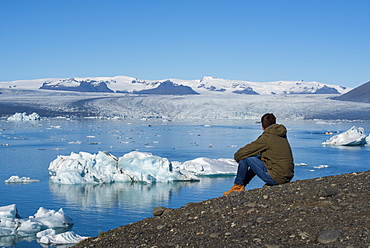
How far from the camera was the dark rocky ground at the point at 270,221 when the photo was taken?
8.09ft

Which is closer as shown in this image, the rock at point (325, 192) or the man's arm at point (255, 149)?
the rock at point (325, 192)

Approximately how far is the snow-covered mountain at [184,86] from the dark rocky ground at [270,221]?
77262mm

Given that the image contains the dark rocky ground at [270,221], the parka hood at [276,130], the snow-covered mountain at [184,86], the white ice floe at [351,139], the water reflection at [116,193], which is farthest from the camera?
the snow-covered mountain at [184,86]

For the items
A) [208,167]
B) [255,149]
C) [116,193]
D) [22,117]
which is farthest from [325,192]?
[22,117]

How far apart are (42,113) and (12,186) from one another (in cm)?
2274

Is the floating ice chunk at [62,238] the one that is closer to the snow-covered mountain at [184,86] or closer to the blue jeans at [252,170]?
the blue jeans at [252,170]

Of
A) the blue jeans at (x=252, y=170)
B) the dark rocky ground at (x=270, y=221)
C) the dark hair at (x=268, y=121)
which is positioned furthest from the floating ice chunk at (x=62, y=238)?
the dark hair at (x=268, y=121)

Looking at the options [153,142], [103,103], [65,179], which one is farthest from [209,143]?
[103,103]

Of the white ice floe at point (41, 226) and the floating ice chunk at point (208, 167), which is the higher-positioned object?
the floating ice chunk at point (208, 167)

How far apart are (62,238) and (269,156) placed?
2517 millimetres

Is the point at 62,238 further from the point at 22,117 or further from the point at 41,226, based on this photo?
the point at 22,117

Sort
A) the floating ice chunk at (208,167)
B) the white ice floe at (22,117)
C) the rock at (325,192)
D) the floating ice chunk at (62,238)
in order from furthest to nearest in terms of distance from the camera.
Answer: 1. the white ice floe at (22,117)
2. the floating ice chunk at (208,167)
3. the floating ice chunk at (62,238)
4. the rock at (325,192)

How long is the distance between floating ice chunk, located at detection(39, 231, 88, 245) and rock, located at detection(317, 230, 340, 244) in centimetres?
307

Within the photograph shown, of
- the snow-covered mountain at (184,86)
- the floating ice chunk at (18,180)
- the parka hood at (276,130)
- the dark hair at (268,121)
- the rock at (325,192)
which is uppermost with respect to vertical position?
the snow-covered mountain at (184,86)
